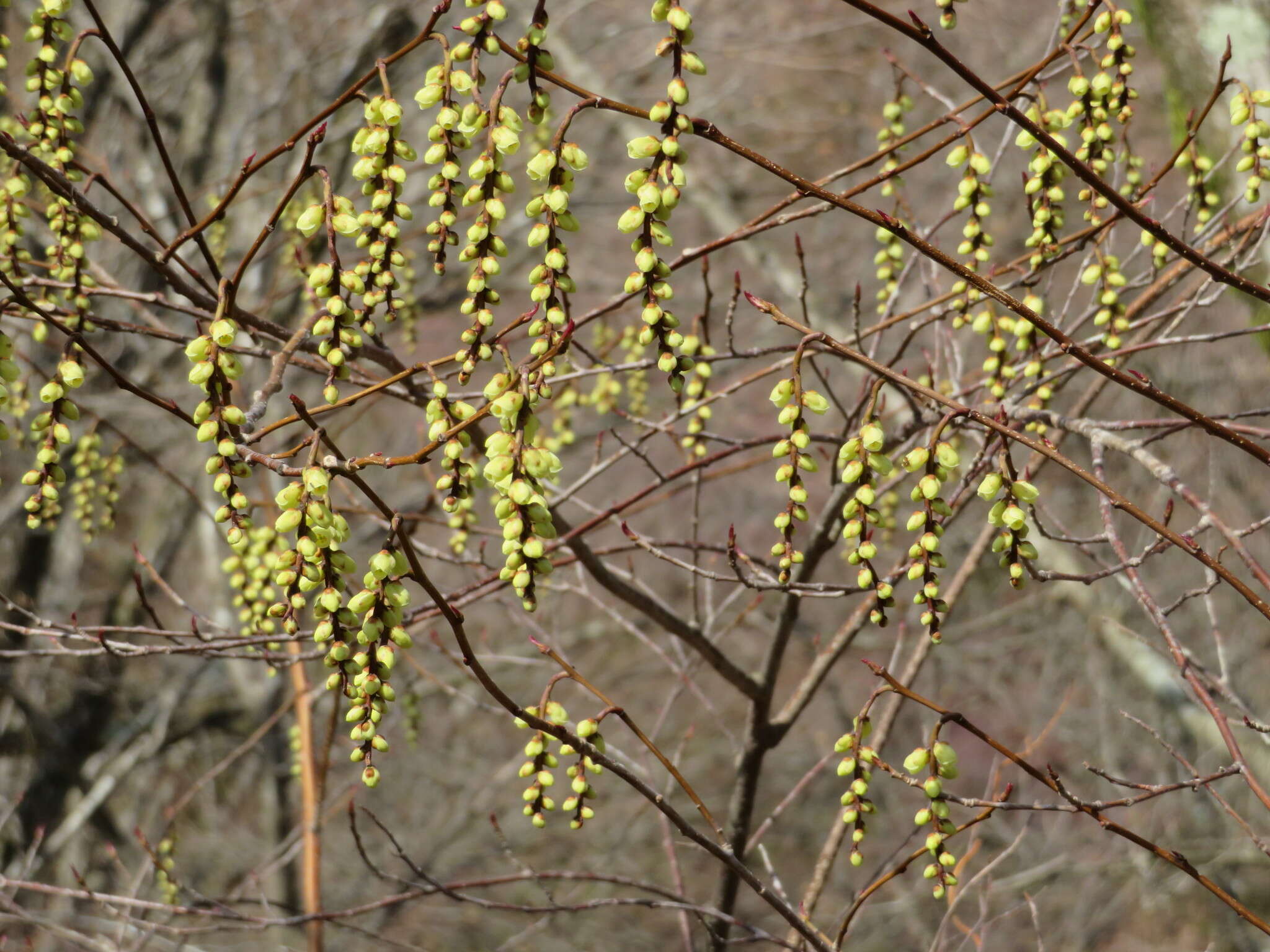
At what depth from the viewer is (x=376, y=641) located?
154cm

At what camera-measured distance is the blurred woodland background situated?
820cm

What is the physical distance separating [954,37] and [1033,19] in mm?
907

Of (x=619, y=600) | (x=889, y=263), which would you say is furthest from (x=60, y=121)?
(x=619, y=600)

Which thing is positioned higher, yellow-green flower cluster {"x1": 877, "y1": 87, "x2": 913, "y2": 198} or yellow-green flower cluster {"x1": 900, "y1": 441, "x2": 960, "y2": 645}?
yellow-green flower cluster {"x1": 877, "y1": 87, "x2": 913, "y2": 198}

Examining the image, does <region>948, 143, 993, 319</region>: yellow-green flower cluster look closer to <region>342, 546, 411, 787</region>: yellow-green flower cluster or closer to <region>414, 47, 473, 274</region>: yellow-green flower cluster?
<region>414, 47, 473, 274</region>: yellow-green flower cluster

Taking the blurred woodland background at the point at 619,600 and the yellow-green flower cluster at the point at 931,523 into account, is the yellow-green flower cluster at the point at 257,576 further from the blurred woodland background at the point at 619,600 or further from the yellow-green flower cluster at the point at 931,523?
the blurred woodland background at the point at 619,600

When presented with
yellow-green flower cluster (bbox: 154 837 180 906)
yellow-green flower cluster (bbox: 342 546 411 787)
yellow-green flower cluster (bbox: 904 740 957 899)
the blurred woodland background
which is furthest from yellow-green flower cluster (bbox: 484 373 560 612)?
the blurred woodland background

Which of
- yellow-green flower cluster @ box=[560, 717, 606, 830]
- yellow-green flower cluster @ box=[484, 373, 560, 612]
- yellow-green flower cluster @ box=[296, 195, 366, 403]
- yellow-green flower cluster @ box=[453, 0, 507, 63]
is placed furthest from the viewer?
yellow-green flower cluster @ box=[560, 717, 606, 830]

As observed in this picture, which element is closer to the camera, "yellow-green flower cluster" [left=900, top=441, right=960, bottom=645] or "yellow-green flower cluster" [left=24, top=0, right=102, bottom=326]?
"yellow-green flower cluster" [left=900, top=441, right=960, bottom=645]

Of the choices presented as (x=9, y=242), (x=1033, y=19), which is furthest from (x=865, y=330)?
(x=1033, y=19)

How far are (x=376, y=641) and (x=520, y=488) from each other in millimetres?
334

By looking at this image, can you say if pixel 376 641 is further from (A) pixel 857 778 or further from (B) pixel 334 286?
(A) pixel 857 778

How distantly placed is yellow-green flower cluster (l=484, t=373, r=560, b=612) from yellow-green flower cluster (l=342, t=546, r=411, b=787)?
0.61ft

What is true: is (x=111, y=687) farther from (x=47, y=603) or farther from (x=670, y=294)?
(x=670, y=294)
